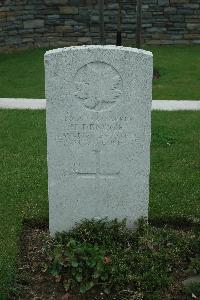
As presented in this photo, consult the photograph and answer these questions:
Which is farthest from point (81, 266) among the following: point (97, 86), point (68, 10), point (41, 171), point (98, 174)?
point (68, 10)

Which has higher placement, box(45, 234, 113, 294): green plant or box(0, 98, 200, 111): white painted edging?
box(0, 98, 200, 111): white painted edging

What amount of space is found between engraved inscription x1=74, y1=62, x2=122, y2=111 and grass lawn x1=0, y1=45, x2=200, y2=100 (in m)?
5.03

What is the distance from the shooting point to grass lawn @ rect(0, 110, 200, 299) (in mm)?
5105

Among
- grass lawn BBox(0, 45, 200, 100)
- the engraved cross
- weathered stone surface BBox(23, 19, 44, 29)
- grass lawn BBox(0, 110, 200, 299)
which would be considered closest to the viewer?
the engraved cross

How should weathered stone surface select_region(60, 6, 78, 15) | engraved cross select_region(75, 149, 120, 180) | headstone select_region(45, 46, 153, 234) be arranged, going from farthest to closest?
1. weathered stone surface select_region(60, 6, 78, 15)
2. engraved cross select_region(75, 149, 120, 180)
3. headstone select_region(45, 46, 153, 234)

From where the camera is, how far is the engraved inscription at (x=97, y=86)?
13.8 ft

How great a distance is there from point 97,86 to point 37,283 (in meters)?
1.47

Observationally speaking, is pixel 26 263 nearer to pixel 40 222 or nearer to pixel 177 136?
pixel 40 222

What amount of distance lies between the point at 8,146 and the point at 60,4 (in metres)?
6.73

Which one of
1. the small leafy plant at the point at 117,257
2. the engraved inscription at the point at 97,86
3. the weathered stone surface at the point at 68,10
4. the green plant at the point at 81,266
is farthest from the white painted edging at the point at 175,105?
the weathered stone surface at the point at 68,10

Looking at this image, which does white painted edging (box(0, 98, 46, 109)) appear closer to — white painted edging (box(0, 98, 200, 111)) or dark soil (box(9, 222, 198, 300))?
white painted edging (box(0, 98, 200, 111))

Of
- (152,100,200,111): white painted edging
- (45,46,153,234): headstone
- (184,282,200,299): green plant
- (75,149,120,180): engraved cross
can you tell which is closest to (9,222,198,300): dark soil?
(184,282,200,299): green plant

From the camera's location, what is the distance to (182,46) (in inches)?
523

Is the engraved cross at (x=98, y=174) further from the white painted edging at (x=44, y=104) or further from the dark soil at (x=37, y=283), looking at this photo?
the white painted edging at (x=44, y=104)
